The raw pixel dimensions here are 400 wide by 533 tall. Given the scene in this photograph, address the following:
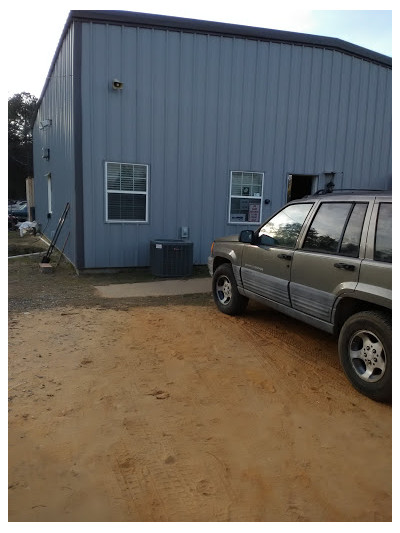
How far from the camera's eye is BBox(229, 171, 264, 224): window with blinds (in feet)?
35.6

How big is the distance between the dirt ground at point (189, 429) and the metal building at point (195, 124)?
4816mm

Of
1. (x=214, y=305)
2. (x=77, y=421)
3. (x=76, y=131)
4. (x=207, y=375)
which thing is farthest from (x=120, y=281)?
(x=77, y=421)

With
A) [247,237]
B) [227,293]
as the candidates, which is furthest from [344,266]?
[227,293]

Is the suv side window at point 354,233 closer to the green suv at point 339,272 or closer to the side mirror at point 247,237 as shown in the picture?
the green suv at point 339,272

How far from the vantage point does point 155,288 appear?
845 cm

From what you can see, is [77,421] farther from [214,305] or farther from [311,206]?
[214,305]

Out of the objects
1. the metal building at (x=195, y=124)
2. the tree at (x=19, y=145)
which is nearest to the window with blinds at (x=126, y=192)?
the metal building at (x=195, y=124)

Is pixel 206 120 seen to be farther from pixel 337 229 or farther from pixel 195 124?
pixel 337 229

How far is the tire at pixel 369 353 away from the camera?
11.5ft

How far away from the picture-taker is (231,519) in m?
2.35

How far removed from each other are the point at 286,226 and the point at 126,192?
548 cm

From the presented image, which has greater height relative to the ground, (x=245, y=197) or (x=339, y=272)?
(x=245, y=197)

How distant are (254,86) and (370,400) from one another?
904 centimetres

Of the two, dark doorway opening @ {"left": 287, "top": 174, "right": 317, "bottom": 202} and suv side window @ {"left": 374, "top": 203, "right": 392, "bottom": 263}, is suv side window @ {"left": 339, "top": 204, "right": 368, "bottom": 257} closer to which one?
suv side window @ {"left": 374, "top": 203, "right": 392, "bottom": 263}
